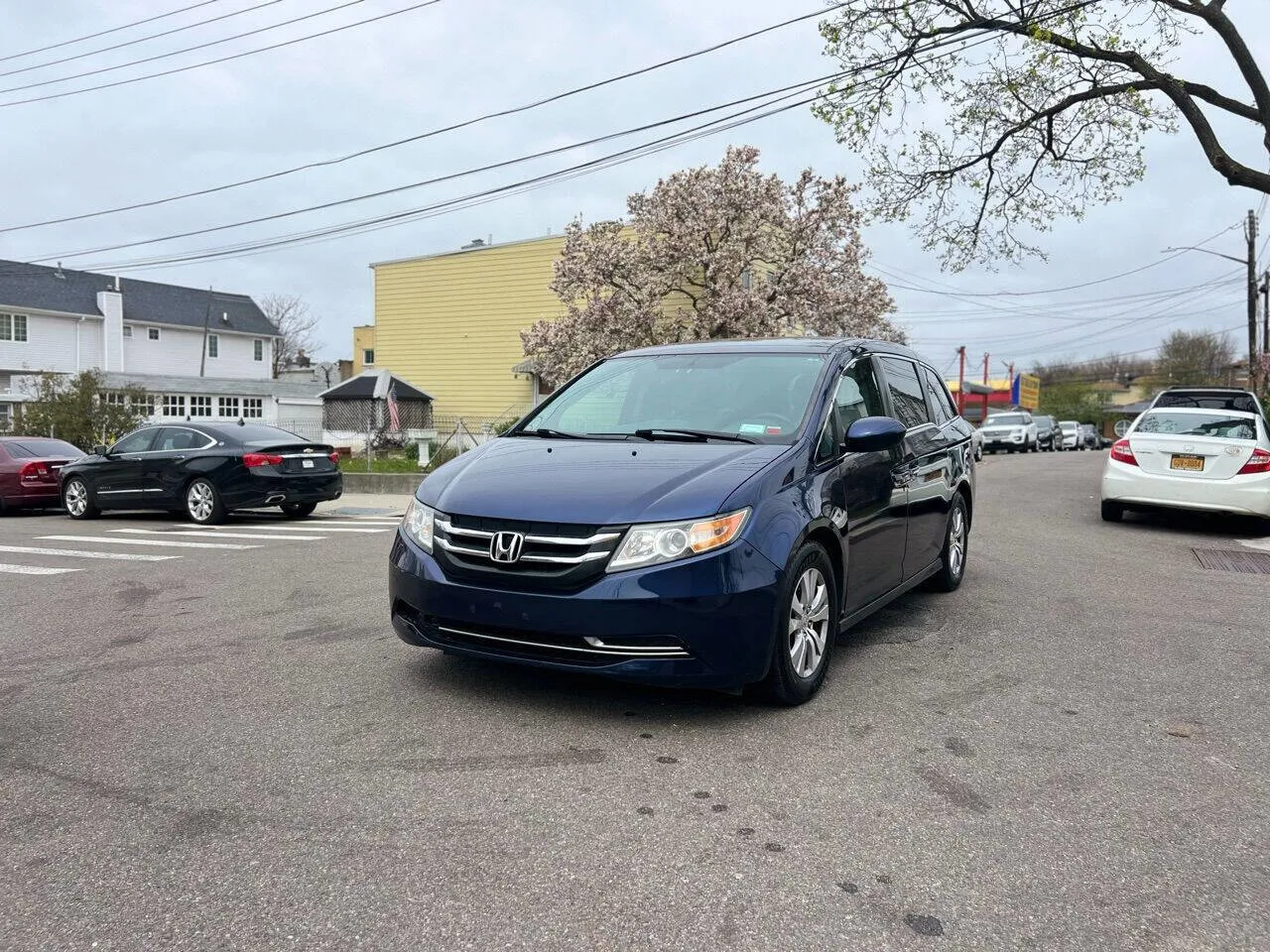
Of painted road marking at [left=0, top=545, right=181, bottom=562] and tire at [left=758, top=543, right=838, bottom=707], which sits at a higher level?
tire at [left=758, top=543, right=838, bottom=707]

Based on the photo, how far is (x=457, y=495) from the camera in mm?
4332

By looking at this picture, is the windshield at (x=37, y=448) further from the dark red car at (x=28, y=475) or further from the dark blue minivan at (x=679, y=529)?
the dark blue minivan at (x=679, y=529)

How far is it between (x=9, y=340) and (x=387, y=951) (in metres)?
48.7

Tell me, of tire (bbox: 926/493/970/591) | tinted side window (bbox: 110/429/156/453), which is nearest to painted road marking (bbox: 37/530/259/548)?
tinted side window (bbox: 110/429/156/453)

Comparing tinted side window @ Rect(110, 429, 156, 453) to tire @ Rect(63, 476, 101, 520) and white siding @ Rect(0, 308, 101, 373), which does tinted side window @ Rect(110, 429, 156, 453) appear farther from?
white siding @ Rect(0, 308, 101, 373)

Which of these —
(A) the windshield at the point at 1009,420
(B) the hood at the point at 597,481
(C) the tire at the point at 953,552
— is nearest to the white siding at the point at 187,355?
(A) the windshield at the point at 1009,420

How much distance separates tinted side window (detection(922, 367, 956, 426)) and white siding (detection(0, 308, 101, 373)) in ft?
143

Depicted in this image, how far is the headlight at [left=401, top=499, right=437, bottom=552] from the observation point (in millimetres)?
4383

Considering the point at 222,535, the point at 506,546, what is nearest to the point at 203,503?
the point at 222,535

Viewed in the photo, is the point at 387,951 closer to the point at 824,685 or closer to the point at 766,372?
the point at 824,685

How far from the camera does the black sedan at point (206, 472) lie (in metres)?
12.9

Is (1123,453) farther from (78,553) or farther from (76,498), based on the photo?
(76,498)

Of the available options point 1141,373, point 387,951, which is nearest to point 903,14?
point 387,951

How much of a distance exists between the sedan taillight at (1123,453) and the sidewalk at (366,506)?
939 centimetres
